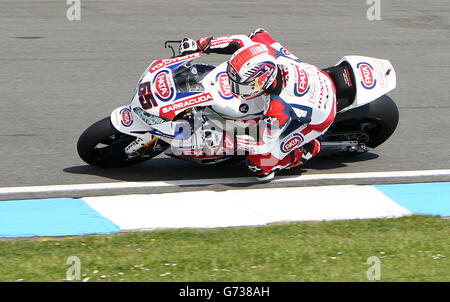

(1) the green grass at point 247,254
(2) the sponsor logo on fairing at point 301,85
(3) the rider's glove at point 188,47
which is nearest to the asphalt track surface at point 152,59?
(2) the sponsor logo on fairing at point 301,85

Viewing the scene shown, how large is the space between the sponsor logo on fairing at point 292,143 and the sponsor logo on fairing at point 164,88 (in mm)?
1174

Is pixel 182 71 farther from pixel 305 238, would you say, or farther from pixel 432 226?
pixel 432 226

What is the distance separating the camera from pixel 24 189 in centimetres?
723

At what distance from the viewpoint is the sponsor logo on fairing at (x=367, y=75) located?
781cm

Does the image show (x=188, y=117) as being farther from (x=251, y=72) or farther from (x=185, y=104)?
(x=251, y=72)

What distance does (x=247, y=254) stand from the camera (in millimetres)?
5844

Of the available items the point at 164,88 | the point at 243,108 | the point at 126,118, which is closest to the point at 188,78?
the point at 164,88

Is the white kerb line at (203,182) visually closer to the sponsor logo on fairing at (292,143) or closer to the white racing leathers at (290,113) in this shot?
the white racing leathers at (290,113)

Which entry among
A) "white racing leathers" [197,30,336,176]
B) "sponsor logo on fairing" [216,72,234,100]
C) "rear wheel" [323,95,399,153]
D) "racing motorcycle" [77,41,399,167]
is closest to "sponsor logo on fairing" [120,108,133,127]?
"racing motorcycle" [77,41,399,167]

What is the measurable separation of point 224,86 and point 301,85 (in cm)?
72

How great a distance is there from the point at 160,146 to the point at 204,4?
29.1 feet

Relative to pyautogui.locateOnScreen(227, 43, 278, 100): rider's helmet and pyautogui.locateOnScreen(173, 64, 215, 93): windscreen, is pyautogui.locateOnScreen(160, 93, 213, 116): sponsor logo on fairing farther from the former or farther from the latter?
pyautogui.locateOnScreen(227, 43, 278, 100): rider's helmet

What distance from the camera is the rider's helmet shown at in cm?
693
